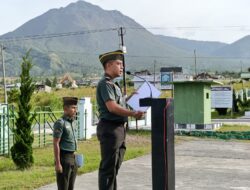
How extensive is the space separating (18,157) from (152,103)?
21.3 ft

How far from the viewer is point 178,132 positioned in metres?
19.9

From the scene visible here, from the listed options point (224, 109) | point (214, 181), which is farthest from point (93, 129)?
point (224, 109)

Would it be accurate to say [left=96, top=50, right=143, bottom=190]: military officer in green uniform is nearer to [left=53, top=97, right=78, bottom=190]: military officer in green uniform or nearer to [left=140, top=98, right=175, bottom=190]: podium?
[left=140, top=98, right=175, bottom=190]: podium

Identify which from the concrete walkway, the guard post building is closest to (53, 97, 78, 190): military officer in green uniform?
the concrete walkway

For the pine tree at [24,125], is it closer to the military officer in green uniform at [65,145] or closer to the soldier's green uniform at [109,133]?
the military officer in green uniform at [65,145]

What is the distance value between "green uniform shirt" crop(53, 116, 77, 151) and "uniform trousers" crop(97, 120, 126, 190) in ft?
2.86

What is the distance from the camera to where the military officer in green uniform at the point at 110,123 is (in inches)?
188

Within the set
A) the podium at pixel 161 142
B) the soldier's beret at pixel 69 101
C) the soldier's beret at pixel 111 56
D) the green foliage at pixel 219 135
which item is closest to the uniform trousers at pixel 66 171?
the soldier's beret at pixel 69 101

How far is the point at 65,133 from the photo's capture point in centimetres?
570

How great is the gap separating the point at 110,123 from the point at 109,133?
100 millimetres

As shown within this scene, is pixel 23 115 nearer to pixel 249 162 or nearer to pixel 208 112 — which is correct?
pixel 249 162

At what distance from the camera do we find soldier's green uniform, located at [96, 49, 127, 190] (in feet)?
15.7

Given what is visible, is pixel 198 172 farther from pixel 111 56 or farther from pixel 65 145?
pixel 111 56

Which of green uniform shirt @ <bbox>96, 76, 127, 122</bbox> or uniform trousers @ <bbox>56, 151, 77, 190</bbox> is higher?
green uniform shirt @ <bbox>96, 76, 127, 122</bbox>
